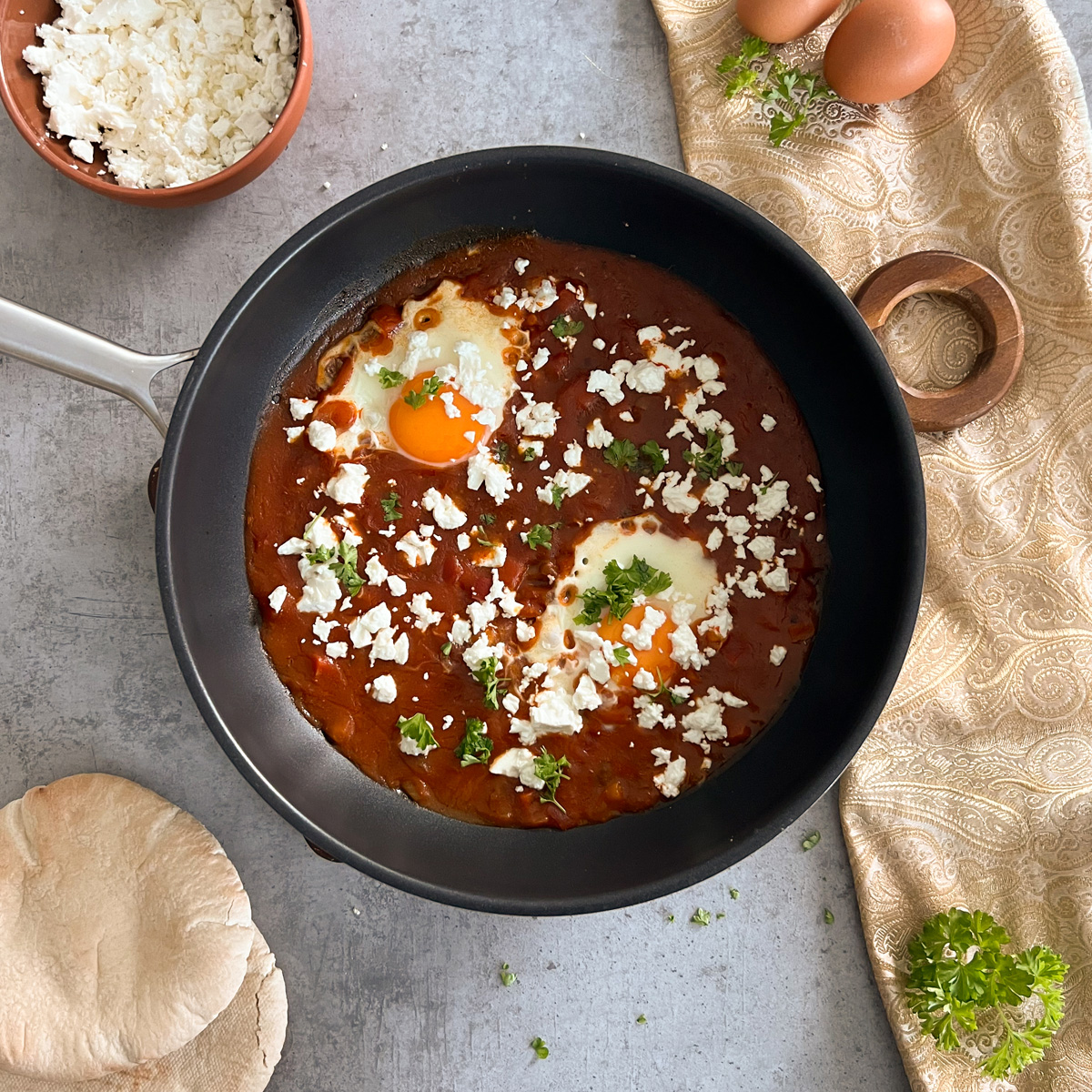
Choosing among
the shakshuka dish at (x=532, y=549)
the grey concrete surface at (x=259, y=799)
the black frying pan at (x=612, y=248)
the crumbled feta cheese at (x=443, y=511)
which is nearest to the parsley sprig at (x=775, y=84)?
the grey concrete surface at (x=259, y=799)

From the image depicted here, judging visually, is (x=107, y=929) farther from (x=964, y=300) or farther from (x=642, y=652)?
(x=964, y=300)

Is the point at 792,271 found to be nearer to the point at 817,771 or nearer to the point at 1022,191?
the point at 1022,191

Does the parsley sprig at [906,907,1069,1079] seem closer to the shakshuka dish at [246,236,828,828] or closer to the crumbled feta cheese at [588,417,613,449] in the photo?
the shakshuka dish at [246,236,828,828]

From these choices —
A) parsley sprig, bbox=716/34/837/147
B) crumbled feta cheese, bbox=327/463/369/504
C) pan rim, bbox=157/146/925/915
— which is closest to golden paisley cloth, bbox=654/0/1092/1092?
parsley sprig, bbox=716/34/837/147

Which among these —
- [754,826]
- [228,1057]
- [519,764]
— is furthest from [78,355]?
[754,826]

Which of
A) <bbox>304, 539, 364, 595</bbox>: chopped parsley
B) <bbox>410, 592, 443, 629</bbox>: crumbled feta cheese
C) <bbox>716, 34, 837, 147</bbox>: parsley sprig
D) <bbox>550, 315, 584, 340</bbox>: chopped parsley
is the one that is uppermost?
<bbox>716, 34, 837, 147</bbox>: parsley sprig

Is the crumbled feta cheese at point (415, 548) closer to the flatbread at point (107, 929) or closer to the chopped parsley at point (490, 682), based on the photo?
the chopped parsley at point (490, 682)
